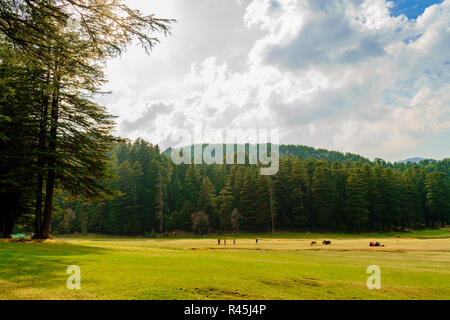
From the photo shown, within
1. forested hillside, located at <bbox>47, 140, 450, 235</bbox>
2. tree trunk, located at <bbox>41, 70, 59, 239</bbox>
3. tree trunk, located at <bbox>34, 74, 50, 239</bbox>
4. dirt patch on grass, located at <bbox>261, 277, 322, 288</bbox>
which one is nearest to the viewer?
dirt patch on grass, located at <bbox>261, 277, 322, 288</bbox>

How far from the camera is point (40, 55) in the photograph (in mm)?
9070

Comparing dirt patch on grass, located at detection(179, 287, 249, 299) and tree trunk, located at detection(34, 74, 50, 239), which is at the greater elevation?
tree trunk, located at detection(34, 74, 50, 239)

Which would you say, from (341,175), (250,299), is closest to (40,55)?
(250,299)

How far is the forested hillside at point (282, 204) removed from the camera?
6638 centimetres

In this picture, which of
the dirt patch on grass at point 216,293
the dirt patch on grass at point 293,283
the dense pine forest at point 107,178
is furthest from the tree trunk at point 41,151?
the dirt patch on grass at point 293,283

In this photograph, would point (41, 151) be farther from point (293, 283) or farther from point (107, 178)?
point (293, 283)

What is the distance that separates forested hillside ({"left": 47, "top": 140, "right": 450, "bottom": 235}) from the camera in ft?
218

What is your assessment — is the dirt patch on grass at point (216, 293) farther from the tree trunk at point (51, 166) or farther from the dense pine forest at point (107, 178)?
the tree trunk at point (51, 166)

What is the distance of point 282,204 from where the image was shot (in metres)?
74.6

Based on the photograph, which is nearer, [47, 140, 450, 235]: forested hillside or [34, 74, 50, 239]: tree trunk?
[34, 74, 50, 239]: tree trunk

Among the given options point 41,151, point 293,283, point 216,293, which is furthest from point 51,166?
point 293,283

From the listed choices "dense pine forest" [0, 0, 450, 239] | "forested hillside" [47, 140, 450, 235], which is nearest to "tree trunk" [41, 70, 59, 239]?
"dense pine forest" [0, 0, 450, 239]

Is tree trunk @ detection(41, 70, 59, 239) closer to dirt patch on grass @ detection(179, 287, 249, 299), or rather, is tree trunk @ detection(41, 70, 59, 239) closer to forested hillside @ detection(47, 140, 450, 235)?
dirt patch on grass @ detection(179, 287, 249, 299)

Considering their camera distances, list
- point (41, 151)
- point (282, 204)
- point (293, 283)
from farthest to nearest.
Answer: point (282, 204)
point (41, 151)
point (293, 283)
